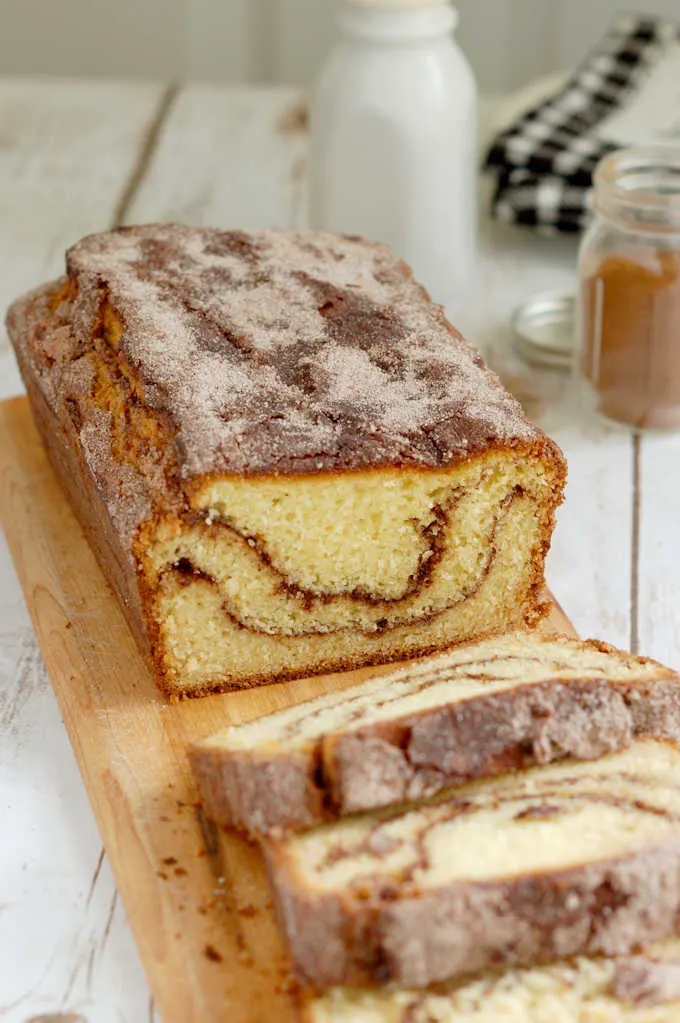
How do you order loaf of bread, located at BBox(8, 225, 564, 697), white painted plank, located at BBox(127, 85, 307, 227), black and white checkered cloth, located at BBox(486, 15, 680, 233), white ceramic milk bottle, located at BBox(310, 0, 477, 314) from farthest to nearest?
1. white painted plank, located at BBox(127, 85, 307, 227)
2. black and white checkered cloth, located at BBox(486, 15, 680, 233)
3. white ceramic milk bottle, located at BBox(310, 0, 477, 314)
4. loaf of bread, located at BBox(8, 225, 564, 697)

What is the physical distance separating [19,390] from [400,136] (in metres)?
1.30

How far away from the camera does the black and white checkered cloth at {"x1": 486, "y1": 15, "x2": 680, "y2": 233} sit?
14.7ft

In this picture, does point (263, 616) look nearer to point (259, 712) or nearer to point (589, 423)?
point (259, 712)

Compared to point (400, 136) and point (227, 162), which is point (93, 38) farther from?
point (400, 136)

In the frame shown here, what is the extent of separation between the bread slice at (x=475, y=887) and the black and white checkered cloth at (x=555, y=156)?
2595 millimetres

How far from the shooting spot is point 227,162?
17.0 feet

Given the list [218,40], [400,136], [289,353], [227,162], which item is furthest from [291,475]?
[218,40]

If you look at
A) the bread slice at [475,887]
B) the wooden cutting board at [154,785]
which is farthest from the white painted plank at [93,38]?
the bread slice at [475,887]

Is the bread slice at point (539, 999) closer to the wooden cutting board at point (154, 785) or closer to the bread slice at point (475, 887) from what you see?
the bread slice at point (475, 887)

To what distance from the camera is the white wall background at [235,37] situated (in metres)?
6.77

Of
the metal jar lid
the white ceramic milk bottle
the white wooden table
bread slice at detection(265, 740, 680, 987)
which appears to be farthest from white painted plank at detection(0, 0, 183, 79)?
bread slice at detection(265, 740, 680, 987)

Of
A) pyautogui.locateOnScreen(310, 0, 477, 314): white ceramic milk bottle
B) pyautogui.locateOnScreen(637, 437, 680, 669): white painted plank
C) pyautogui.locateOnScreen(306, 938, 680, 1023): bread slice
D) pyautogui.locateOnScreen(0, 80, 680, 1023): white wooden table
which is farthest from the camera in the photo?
pyautogui.locateOnScreen(310, 0, 477, 314): white ceramic milk bottle

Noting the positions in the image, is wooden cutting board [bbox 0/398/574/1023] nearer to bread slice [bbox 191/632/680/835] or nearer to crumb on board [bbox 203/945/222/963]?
crumb on board [bbox 203/945/222/963]

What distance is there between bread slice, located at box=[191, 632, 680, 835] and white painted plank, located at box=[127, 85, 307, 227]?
8.61 feet
